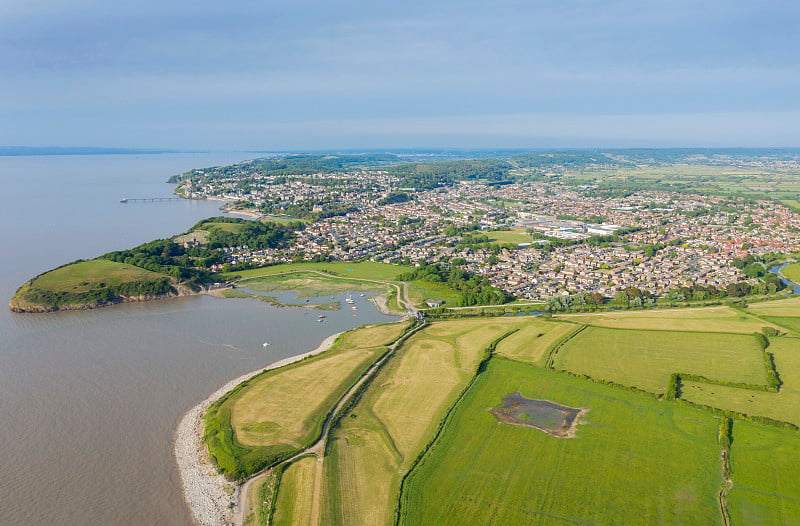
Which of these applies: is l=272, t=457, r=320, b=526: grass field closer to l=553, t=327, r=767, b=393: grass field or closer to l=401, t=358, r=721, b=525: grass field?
l=401, t=358, r=721, b=525: grass field

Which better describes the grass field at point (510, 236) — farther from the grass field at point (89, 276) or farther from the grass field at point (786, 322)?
the grass field at point (89, 276)

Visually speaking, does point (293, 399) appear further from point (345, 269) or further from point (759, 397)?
point (345, 269)

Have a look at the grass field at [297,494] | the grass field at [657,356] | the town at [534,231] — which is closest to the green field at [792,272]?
the town at [534,231]

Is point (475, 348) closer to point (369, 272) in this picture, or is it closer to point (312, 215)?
point (369, 272)

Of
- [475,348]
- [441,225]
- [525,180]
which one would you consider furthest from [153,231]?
[525,180]

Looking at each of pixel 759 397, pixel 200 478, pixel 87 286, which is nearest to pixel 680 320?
pixel 759 397
